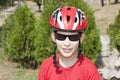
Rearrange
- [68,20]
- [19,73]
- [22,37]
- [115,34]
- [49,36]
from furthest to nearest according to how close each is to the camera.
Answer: [115,34]
[22,37]
[19,73]
[49,36]
[68,20]

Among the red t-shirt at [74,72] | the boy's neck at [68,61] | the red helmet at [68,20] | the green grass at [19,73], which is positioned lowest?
the green grass at [19,73]

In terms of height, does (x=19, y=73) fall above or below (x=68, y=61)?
below

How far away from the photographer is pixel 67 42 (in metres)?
2.80

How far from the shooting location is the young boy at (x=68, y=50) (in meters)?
2.77

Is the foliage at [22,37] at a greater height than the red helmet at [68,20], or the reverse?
the red helmet at [68,20]

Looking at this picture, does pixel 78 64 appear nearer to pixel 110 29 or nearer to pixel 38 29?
pixel 38 29

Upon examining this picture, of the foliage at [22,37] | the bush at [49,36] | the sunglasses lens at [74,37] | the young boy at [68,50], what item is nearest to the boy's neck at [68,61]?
the young boy at [68,50]

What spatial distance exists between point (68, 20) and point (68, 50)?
24 centimetres

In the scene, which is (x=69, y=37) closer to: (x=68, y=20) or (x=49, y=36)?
(x=68, y=20)

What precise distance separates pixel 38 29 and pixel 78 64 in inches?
176

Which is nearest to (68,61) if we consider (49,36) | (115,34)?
(49,36)

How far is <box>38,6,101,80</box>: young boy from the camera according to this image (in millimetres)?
2768

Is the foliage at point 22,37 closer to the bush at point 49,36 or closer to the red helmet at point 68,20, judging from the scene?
the bush at point 49,36

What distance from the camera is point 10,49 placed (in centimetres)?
771
